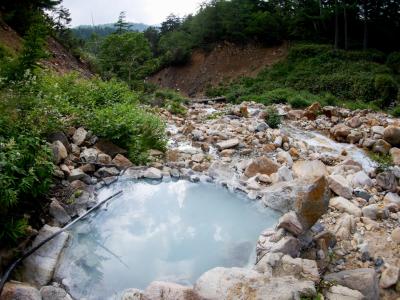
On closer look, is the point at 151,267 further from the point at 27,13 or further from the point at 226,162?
the point at 27,13

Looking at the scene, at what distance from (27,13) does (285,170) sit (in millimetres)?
11979

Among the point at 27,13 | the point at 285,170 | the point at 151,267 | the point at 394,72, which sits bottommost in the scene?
the point at 151,267

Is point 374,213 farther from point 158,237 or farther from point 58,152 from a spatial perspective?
point 58,152

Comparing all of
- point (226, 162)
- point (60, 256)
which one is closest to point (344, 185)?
point (226, 162)

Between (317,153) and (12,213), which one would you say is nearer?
(12,213)

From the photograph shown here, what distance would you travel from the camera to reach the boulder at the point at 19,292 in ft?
8.28

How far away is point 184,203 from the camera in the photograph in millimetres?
4301

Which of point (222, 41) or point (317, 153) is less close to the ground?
point (222, 41)

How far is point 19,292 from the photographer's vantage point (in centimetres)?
255

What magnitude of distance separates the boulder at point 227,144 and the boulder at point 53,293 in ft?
14.5

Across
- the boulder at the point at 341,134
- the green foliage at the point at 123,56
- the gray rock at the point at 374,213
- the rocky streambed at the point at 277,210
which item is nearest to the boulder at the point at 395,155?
the rocky streambed at the point at 277,210

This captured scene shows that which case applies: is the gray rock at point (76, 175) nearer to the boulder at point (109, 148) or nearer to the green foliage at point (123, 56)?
the boulder at point (109, 148)

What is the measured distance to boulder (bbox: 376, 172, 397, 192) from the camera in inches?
207

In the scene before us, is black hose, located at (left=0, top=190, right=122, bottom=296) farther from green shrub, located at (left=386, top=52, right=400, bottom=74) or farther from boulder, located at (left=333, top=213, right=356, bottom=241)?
green shrub, located at (left=386, top=52, right=400, bottom=74)
